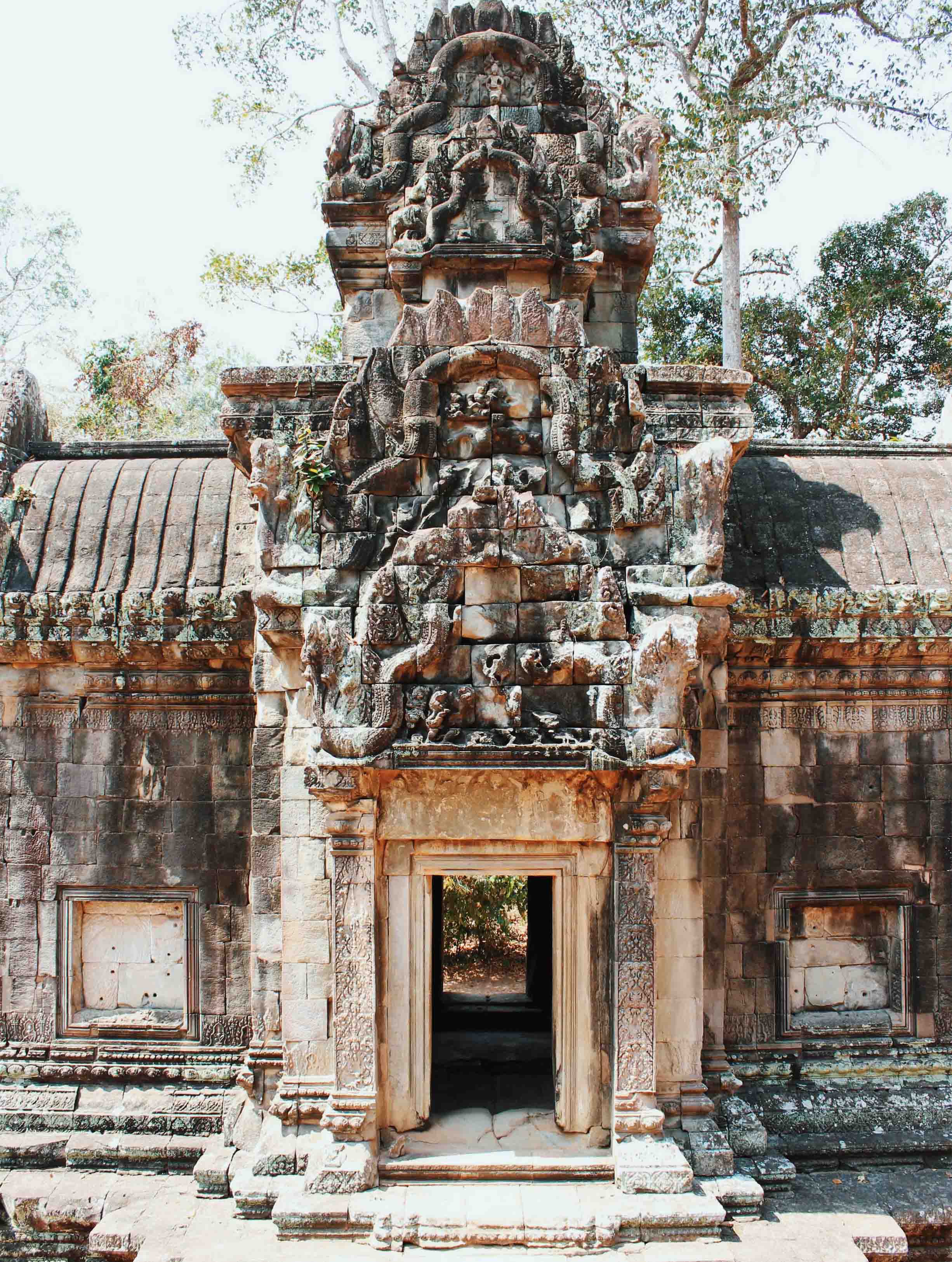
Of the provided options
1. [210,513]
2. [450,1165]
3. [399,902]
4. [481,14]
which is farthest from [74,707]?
[481,14]

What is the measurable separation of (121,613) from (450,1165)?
4774 millimetres

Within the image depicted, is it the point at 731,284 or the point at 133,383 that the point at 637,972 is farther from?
the point at 133,383

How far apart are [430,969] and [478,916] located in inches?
299

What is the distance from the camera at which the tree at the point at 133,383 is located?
66.5 ft

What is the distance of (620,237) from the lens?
8180 mm

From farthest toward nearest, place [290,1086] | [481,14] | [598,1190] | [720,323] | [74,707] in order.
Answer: [720,323] < [74,707] < [481,14] < [290,1086] < [598,1190]

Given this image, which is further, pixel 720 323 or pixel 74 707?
pixel 720 323

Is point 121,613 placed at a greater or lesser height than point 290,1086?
greater

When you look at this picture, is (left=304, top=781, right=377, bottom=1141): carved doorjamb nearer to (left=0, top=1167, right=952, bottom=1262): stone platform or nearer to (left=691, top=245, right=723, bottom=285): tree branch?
(left=0, top=1167, right=952, bottom=1262): stone platform

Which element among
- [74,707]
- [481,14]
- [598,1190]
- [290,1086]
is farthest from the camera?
[74,707]

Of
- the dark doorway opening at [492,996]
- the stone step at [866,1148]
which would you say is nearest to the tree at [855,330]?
the dark doorway opening at [492,996]

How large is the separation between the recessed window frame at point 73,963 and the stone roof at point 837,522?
5320mm

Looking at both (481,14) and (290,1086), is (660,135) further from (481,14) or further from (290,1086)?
(290,1086)

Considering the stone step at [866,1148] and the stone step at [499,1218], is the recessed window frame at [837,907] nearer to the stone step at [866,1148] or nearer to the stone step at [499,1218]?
the stone step at [866,1148]
